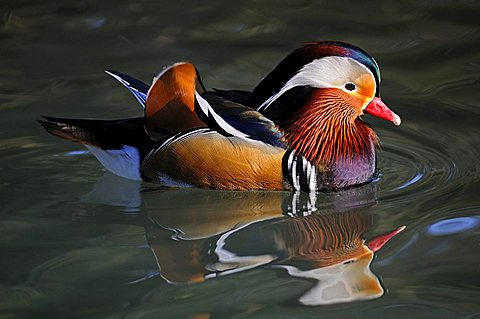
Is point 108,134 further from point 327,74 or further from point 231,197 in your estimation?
point 327,74

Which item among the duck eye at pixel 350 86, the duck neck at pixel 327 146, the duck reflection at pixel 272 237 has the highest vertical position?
the duck eye at pixel 350 86

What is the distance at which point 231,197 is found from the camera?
4.36 meters

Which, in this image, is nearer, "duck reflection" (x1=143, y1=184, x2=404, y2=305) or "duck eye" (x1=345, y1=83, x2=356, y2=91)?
"duck reflection" (x1=143, y1=184, x2=404, y2=305)

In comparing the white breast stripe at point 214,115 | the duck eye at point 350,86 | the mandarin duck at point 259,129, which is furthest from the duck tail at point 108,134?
the duck eye at point 350,86

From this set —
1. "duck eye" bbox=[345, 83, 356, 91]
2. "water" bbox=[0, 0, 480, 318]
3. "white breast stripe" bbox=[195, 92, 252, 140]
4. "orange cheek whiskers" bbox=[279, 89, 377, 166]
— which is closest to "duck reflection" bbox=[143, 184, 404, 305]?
"water" bbox=[0, 0, 480, 318]

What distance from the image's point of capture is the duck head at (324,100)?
13.9 ft

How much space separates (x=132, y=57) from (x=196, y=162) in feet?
5.71

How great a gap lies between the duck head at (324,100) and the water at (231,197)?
0.21 meters

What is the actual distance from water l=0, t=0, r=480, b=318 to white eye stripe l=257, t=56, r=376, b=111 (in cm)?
45

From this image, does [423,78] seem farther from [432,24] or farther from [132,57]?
[132,57]

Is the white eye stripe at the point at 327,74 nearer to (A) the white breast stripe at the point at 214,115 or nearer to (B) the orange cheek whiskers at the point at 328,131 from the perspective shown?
(B) the orange cheek whiskers at the point at 328,131

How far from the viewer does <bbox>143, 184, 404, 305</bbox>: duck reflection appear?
3619 millimetres

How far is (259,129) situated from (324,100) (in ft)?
1.18

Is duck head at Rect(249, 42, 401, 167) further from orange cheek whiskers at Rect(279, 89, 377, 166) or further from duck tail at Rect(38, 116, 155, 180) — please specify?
duck tail at Rect(38, 116, 155, 180)
